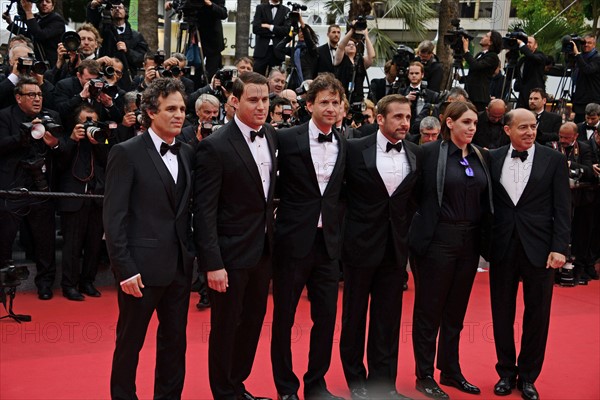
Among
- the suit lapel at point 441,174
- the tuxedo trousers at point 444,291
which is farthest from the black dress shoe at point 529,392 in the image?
the suit lapel at point 441,174

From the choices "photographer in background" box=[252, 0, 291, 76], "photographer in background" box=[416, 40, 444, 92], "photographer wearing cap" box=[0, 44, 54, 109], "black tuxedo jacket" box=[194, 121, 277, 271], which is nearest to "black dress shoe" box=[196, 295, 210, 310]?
"photographer wearing cap" box=[0, 44, 54, 109]

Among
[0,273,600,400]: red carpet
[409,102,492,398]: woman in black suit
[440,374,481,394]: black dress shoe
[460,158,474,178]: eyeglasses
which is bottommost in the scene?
[0,273,600,400]: red carpet

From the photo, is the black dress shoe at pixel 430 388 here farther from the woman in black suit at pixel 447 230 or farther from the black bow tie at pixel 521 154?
the black bow tie at pixel 521 154

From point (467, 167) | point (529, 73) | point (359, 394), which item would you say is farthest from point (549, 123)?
point (359, 394)

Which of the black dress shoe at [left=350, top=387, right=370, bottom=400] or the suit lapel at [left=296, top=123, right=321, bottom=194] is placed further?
the black dress shoe at [left=350, top=387, right=370, bottom=400]

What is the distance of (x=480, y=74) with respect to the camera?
909 centimetres

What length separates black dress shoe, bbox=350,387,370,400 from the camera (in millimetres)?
4613

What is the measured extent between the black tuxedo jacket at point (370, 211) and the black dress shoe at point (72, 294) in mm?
2855

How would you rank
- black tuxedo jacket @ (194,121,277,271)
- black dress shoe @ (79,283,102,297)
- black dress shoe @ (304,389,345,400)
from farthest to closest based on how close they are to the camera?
black dress shoe @ (79,283,102,297), black dress shoe @ (304,389,345,400), black tuxedo jacket @ (194,121,277,271)

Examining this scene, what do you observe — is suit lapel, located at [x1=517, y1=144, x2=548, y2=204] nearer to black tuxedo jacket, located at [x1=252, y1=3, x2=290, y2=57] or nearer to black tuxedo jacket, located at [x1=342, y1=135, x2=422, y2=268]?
black tuxedo jacket, located at [x1=342, y1=135, x2=422, y2=268]

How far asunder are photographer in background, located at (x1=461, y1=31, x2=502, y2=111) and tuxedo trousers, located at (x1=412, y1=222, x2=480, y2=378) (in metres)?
4.66

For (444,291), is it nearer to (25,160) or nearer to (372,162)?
(372,162)

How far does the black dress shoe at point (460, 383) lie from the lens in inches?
194

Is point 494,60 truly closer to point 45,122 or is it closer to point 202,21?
point 202,21
